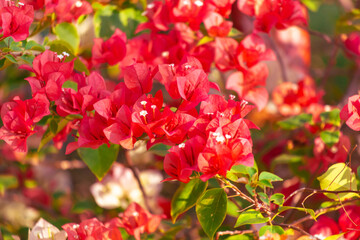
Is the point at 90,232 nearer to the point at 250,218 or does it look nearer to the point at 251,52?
the point at 250,218

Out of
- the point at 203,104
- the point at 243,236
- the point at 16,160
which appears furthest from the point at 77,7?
the point at 16,160

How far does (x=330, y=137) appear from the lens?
0.80 metres

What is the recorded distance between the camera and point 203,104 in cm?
57

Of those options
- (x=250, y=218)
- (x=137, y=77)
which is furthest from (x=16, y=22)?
(x=250, y=218)

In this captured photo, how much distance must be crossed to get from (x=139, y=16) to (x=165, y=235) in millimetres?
453

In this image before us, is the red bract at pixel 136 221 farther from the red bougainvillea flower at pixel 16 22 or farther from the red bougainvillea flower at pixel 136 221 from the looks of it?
the red bougainvillea flower at pixel 16 22

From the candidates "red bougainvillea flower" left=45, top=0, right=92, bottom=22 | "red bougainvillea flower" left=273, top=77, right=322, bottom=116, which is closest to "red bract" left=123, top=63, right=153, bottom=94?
"red bougainvillea flower" left=45, top=0, right=92, bottom=22

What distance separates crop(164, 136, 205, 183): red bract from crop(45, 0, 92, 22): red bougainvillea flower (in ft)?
1.13

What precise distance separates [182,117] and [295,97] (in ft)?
2.42

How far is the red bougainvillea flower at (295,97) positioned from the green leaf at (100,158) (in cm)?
63

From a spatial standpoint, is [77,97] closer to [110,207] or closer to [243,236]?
[243,236]

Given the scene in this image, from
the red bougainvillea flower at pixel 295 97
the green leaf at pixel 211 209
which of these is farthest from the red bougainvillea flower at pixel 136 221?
the red bougainvillea flower at pixel 295 97

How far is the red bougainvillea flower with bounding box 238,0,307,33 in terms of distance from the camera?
0.77 metres

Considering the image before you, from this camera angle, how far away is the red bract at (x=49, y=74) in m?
0.60
